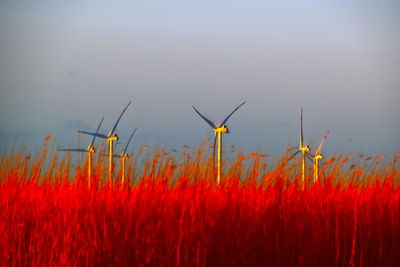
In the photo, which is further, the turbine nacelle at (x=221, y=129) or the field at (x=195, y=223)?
the turbine nacelle at (x=221, y=129)

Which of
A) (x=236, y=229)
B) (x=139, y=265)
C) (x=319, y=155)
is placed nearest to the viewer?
(x=139, y=265)

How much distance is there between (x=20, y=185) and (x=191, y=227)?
10.5 feet

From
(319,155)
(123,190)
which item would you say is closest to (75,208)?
(123,190)

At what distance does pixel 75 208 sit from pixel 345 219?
135 inches

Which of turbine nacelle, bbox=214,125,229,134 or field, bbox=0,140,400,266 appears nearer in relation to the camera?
field, bbox=0,140,400,266

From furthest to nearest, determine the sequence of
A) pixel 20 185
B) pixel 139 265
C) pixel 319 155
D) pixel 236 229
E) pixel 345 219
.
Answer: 1. pixel 319 155
2. pixel 20 185
3. pixel 345 219
4. pixel 236 229
5. pixel 139 265

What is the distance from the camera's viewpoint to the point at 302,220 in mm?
7234

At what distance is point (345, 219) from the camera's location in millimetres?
7660

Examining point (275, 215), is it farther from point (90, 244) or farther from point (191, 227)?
point (90, 244)

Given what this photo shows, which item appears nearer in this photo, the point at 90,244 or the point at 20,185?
the point at 90,244

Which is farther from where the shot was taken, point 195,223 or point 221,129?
point 221,129

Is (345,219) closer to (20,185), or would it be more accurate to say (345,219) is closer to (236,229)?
(236,229)

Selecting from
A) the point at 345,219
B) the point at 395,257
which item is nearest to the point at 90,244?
the point at 345,219

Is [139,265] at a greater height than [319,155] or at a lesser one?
lesser
